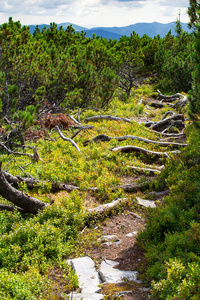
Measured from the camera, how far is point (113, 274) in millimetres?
4430

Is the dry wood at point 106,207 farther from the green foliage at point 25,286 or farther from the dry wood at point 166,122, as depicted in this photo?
the dry wood at point 166,122

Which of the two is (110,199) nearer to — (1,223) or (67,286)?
(1,223)

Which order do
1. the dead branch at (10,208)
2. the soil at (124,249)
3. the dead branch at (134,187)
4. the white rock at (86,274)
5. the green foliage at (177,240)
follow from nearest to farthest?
1. the green foliage at (177,240)
2. the soil at (124,249)
3. the white rock at (86,274)
4. the dead branch at (10,208)
5. the dead branch at (134,187)

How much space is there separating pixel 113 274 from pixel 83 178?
3.86 metres

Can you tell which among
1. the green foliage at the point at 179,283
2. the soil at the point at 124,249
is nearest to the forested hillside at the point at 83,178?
the green foliage at the point at 179,283

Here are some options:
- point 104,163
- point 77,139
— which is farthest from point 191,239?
point 77,139

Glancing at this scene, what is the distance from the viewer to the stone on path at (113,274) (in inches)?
168

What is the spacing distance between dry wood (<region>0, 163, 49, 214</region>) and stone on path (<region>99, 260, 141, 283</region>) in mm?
2044

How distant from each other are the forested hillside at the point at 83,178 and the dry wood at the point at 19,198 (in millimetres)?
21

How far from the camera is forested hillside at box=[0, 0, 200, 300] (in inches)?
163

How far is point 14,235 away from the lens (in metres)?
5.03

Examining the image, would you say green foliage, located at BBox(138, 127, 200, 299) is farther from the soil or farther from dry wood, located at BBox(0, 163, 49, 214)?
dry wood, located at BBox(0, 163, 49, 214)

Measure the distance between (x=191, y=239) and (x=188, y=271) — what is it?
0.74 meters

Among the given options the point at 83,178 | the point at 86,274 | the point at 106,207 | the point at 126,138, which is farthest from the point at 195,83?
→ the point at 86,274
